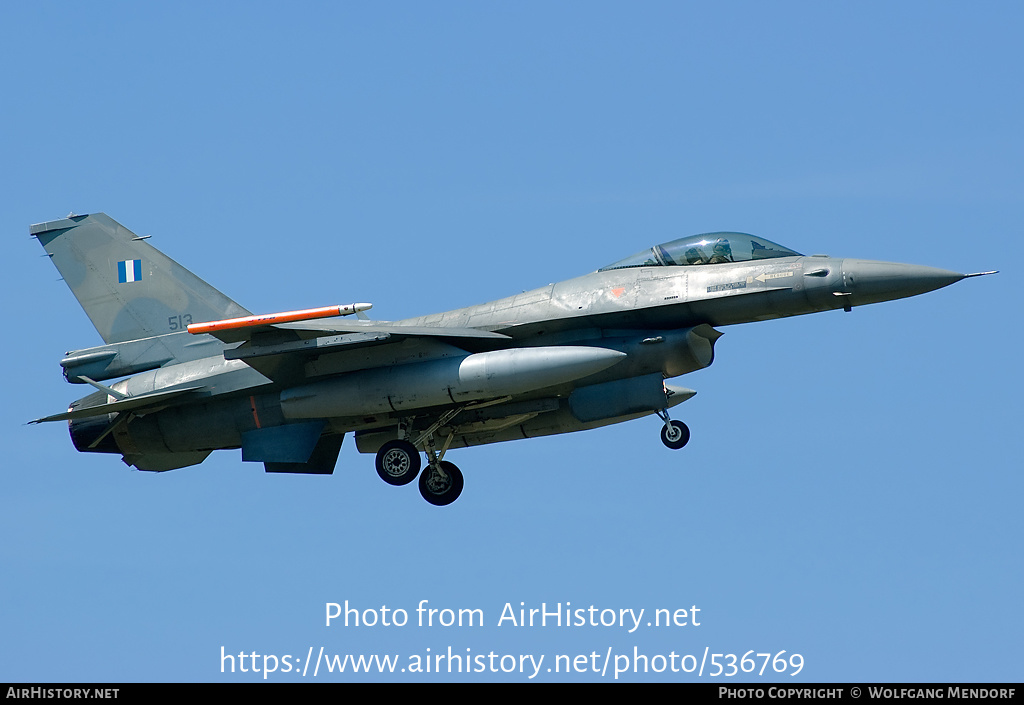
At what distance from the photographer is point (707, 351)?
19047 millimetres

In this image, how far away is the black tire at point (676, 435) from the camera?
61.5ft

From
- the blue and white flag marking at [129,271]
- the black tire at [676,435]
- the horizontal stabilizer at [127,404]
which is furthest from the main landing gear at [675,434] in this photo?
the blue and white flag marking at [129,271]

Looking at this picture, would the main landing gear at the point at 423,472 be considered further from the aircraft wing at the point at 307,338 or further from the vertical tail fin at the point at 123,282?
the vertical tail fin at the point at 123,282

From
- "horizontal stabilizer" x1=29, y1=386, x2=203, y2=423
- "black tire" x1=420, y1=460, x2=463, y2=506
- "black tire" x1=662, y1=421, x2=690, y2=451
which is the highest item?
"horizontal stabilizer" x1=29, y1=386, x2=203, y2=423

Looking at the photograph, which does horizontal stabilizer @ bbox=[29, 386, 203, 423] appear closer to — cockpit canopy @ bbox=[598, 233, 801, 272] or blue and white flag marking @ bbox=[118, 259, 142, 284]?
blue and white flag marking @ bbox=[118, 259, 142, 284]

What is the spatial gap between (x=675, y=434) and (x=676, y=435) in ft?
0.06

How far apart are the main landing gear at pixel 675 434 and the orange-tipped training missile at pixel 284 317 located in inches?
168

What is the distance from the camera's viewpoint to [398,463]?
64.5 feet

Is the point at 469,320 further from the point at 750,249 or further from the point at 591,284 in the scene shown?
the point at 750,249

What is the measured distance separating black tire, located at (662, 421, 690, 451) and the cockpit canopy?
212 centimetres

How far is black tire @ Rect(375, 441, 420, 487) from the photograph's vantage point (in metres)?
19.7

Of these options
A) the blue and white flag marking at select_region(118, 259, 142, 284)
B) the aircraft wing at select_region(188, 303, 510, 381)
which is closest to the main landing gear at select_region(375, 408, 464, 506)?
the aircraft wing at select_region(188, 303, 510, 381)

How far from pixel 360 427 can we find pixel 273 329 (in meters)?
2.23
